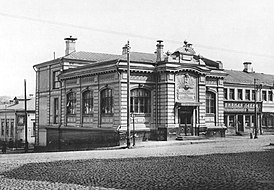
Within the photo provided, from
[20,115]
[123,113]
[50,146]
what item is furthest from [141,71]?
[20,115]

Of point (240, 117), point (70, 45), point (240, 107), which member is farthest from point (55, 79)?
point (240, 117)

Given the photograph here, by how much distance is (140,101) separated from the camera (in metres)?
36.8

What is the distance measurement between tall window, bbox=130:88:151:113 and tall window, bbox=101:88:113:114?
187 cm

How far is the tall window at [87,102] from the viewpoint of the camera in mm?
39031

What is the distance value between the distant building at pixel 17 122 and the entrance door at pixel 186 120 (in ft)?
91.6

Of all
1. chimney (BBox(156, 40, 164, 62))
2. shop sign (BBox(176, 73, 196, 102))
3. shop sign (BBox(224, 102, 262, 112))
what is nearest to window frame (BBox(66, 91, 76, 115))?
chimney (BBox(156, 40, 164, 62))

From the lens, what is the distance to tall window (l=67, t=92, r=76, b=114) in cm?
4159

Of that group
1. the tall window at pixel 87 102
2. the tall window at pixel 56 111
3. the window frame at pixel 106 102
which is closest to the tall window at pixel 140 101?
the window frame at pixel 106 102

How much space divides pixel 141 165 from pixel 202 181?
4.83 m

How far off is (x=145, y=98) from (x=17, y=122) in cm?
2861

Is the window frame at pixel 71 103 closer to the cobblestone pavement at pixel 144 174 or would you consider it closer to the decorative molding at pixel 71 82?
the decorative molding at pixel 71 82

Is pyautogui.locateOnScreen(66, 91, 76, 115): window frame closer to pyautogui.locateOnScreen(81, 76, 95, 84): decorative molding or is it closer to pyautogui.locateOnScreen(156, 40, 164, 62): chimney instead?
pyautogui.locateOnScreen(81, 76, 95, 84): decorative molding

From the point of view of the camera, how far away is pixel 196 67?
1487 inches

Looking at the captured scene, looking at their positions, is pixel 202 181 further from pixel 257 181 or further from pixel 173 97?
pixel 173 97
